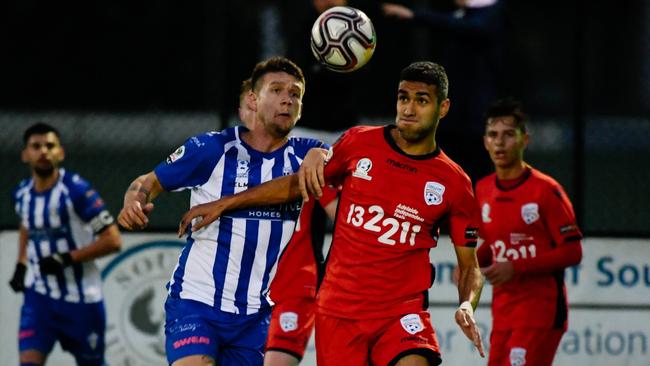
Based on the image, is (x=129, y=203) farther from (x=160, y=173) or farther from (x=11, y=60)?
(x=11, y=60)

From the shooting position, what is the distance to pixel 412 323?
6453 mm

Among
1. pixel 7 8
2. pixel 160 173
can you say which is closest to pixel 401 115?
pixel 160 173

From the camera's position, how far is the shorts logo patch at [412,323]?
642 centimetres

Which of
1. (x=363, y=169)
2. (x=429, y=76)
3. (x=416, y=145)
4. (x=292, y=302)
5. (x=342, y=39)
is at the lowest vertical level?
(x=292, y=302)

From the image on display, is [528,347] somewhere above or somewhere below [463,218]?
below

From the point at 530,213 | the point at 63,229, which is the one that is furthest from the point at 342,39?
the point at 63,229

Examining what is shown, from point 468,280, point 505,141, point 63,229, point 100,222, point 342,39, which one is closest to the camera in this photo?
point 468,280

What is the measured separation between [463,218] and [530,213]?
1682 mm

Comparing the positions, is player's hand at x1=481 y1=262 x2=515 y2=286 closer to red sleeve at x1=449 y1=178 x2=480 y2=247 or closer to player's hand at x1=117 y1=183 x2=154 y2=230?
red sleeve at x1=449 y1=178 x2=480 y2=247

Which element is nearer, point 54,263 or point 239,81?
point 54,263

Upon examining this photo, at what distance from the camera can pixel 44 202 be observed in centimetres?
915

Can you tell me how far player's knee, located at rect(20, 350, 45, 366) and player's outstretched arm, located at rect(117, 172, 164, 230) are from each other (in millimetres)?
3101

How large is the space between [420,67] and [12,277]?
416 centimetres

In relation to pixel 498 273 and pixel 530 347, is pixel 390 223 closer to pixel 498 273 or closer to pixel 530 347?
pixel 498 273
